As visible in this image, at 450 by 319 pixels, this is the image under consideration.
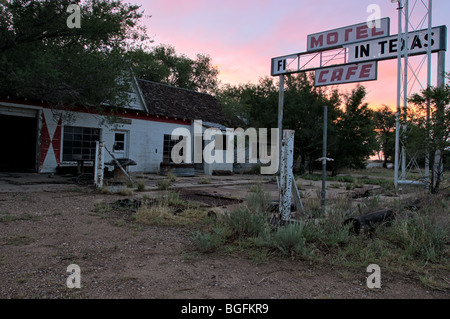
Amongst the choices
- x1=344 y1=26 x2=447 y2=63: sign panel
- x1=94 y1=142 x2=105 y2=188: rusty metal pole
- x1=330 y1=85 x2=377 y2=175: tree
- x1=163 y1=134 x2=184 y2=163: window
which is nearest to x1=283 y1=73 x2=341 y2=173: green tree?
x1=330 y1=85 x2=377 y2=175: tree

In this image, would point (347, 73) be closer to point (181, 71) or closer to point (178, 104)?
point (178, 104)

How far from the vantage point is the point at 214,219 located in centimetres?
611

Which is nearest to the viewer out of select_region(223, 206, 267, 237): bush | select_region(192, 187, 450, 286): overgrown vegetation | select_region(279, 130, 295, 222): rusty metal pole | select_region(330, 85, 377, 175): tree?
select_region(192, 187, 450, 286): overgrown vegetation

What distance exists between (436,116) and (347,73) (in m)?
4.98

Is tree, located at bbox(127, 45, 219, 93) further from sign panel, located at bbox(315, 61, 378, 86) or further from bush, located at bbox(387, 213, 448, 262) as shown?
bush, located at bbox(387, 213, 448, 262)

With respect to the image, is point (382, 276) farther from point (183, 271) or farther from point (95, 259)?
point (95, 259)

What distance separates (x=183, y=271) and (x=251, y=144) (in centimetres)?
1809

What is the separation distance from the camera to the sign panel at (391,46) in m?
12.3

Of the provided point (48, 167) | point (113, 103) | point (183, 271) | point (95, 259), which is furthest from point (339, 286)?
point (48, 167)

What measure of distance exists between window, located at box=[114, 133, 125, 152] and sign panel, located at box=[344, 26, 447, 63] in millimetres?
11661

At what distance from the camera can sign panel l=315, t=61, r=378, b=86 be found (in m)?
12.9

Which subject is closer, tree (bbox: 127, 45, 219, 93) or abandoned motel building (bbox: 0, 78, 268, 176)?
abandoned motel building (bbox: 0, 78, 268, 176)

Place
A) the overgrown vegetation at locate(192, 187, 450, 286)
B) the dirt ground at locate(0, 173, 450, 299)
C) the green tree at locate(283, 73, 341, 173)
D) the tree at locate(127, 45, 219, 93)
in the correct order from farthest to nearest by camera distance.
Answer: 1. the tree at locate(127, 45, 219, 93)
2. the green tree at locate(283, 73, 341, 173)
3. the overgrown vegetation at locate(192, 187, 450, 286)
4. the dirt ground at locate(0, 173, 450, 299)

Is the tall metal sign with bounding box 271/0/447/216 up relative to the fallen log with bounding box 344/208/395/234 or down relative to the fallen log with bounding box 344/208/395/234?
up
